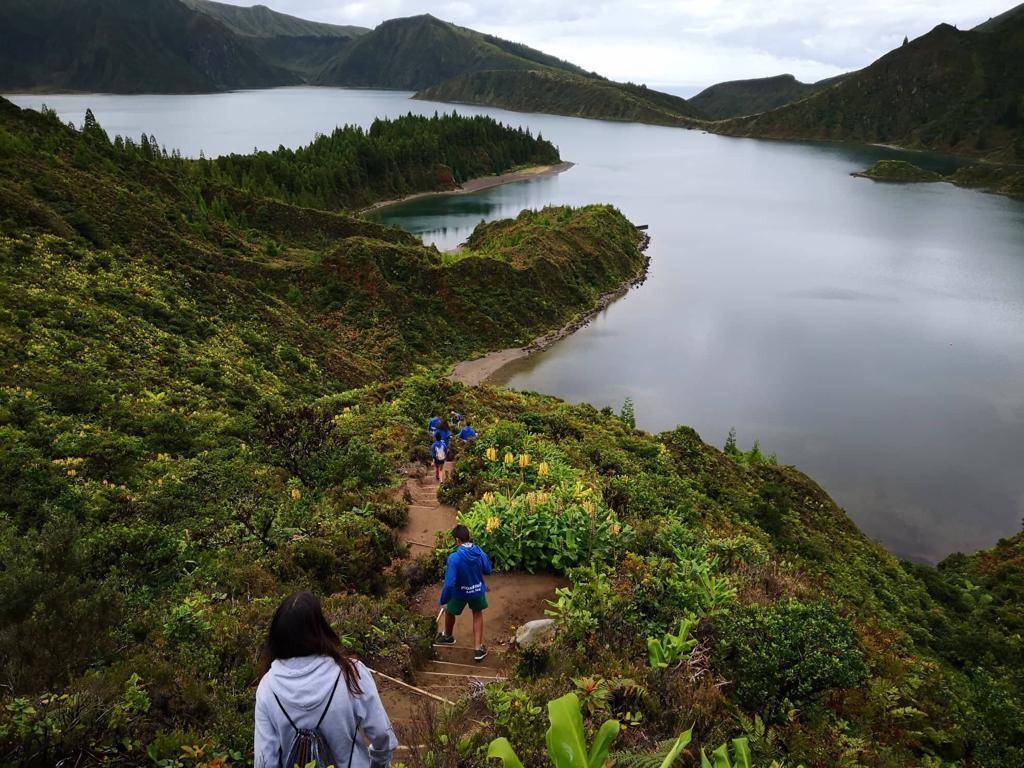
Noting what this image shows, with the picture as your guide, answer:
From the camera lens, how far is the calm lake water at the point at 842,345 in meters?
23.5

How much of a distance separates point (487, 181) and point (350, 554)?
357 feet

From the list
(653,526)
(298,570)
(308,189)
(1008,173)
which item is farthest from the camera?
(1008,173)

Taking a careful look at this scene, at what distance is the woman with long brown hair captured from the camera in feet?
10.7

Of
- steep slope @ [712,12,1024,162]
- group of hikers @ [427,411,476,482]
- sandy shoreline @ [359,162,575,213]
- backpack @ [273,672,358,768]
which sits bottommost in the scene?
group of hikers @ [427,411,476,482]

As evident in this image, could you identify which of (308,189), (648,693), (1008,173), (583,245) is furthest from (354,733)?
(1008,173)

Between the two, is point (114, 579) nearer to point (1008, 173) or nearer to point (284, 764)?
point (284, 764)

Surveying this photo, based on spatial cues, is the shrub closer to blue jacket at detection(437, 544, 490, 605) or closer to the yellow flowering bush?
the yellow flowering bush

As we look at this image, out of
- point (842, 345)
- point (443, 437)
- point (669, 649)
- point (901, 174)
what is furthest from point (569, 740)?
point (901, 174)

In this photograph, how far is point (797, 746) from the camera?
5.13 metres

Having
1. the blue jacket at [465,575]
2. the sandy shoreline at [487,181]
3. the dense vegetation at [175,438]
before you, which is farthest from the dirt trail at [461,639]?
the sandy shoreline at [487,181]

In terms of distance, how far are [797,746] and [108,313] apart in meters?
22.8

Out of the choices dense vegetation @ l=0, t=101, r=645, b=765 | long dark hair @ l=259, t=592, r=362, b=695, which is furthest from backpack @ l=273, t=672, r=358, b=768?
dense vegetation @ l=0, t=101, r=645, b=765

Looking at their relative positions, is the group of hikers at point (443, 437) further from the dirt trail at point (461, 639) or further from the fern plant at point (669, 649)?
the fern plant at point (669, 649)

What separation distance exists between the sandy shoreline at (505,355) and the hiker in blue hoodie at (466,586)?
69.8 feet
